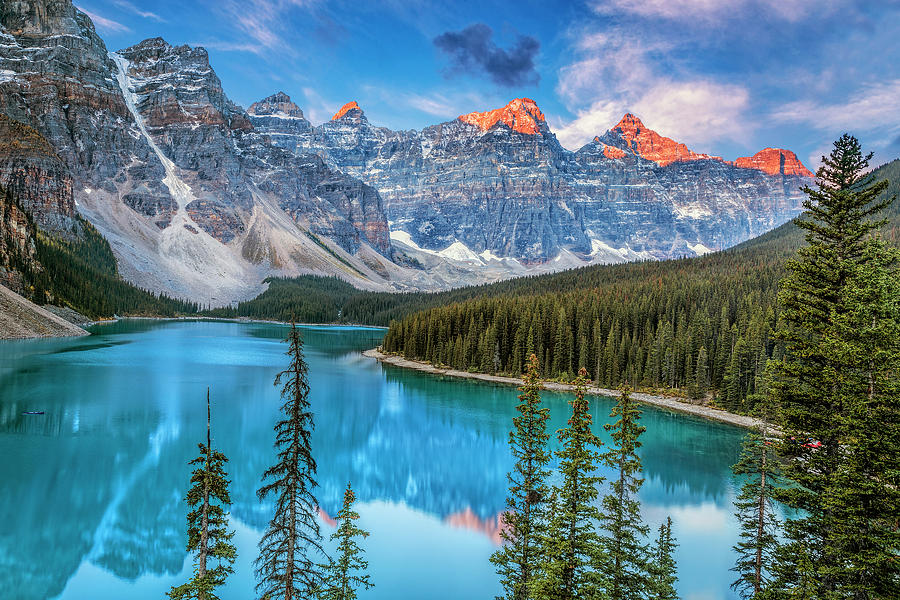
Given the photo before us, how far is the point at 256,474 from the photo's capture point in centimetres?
3444

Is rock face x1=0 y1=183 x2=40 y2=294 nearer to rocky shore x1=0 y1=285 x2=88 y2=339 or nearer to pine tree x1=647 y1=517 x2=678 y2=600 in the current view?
rocky shore x1=0 y1=285 x2=88 y2=339

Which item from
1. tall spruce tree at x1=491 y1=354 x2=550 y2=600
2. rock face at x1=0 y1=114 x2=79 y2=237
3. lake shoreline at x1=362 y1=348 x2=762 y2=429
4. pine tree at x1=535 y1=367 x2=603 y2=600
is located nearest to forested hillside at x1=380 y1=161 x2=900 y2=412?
lake shoreline at x1=362 y1=348 x2=762 y2=429

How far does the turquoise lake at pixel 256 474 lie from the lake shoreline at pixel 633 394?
8.67 feet

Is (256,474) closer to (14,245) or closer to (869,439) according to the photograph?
(869,439)

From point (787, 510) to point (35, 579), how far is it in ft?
120

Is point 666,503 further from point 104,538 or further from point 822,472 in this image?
point 104,538

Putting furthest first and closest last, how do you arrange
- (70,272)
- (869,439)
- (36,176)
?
(36,176), (70,272), (869,439)

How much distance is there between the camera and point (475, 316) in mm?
91625

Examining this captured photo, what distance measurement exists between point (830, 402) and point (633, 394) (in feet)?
186

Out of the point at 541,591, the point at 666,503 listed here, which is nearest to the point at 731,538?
the point at 666,503

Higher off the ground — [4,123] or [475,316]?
[4,123]

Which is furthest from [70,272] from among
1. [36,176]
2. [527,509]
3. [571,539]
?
[571,539]

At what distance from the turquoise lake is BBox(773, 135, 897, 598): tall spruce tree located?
1026 cm

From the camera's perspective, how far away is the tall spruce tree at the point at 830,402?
12.9 meters
